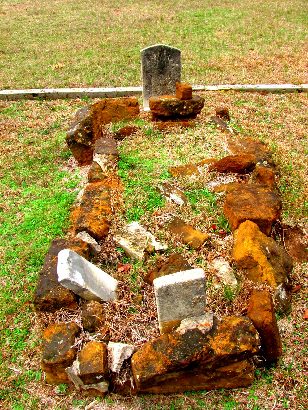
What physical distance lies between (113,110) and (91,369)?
4865mm

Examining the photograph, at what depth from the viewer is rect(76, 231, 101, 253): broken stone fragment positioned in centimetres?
444

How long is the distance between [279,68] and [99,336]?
9016mm

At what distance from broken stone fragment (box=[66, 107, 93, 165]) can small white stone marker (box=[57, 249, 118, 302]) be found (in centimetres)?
299

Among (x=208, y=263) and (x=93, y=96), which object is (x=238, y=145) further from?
(x=93, y=96)

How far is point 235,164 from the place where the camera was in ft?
18.7

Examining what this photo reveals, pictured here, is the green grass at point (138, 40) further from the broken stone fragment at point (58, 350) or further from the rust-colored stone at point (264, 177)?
Answer: the broken stone fragment at point (58, 350)

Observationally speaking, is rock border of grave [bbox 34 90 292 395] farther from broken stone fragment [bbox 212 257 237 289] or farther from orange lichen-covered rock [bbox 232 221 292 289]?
broken stone fragment [bbox 212 257 237 289]

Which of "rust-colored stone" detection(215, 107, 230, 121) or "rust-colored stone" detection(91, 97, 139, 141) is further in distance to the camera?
"rust-colored stone" detection(215, 107, 230, 121)

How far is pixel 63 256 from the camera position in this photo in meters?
3.64

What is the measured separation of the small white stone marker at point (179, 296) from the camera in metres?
3.14

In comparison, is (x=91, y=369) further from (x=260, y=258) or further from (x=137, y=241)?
(x=260, y=258)

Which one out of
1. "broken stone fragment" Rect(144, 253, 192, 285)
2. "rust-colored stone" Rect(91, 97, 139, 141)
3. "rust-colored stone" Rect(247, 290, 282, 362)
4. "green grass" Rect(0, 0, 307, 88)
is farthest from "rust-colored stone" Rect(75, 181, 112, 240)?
"green grass" Rect(0, 0, 307, 88)

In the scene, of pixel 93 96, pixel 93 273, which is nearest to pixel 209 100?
pixel 93 96

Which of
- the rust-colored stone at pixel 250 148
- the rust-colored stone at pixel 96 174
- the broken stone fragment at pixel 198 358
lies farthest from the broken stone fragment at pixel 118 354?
the rust-colored stone at pixel 250 148
